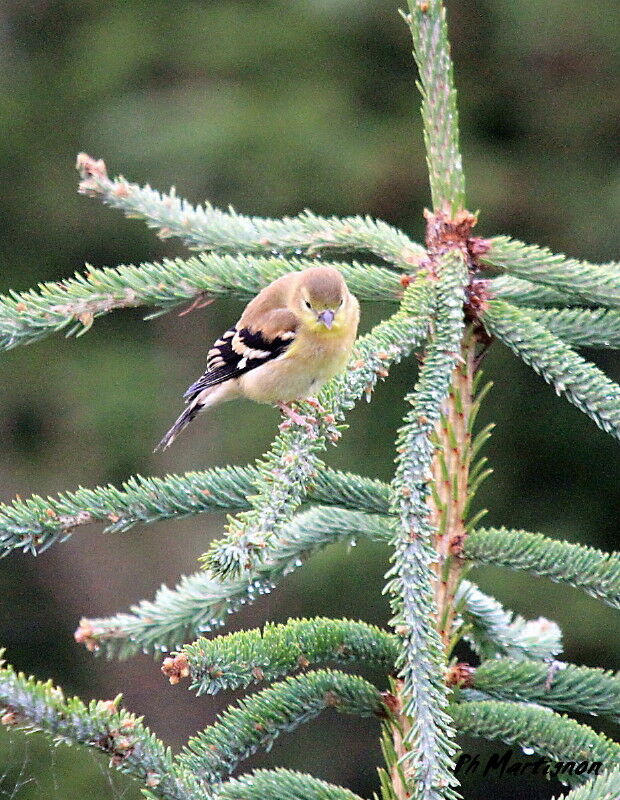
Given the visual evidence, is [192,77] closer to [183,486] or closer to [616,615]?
[616,615]

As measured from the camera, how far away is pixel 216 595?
245cm

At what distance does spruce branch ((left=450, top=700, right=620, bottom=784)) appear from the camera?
2199 mm

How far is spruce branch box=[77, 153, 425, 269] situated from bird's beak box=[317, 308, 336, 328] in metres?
0.58

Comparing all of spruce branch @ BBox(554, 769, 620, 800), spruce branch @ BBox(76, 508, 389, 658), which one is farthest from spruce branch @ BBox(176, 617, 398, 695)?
spruce branch @ BBox(554, 769, 620, 800)

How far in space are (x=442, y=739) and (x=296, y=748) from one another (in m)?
8.86

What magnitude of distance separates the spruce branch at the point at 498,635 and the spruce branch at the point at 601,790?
850mm

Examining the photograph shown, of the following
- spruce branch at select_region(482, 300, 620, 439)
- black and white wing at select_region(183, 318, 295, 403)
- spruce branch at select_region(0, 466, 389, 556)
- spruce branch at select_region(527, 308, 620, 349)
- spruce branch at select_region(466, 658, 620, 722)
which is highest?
black and white wing at select_region(183, 318, 295, 403)

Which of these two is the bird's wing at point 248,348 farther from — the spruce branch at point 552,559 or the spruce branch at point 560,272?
the spruce branch at point 552,559

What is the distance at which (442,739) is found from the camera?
171cm

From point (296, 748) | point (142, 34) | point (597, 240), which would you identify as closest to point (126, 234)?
point (142, 34)

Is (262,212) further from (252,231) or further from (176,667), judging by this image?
(176,667)

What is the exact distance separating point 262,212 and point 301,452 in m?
8.24

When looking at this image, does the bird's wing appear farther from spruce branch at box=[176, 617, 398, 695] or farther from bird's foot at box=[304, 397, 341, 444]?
spruce branch at box=[176, 617, 398, 695]

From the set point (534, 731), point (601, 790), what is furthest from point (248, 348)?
point (601, 790)
